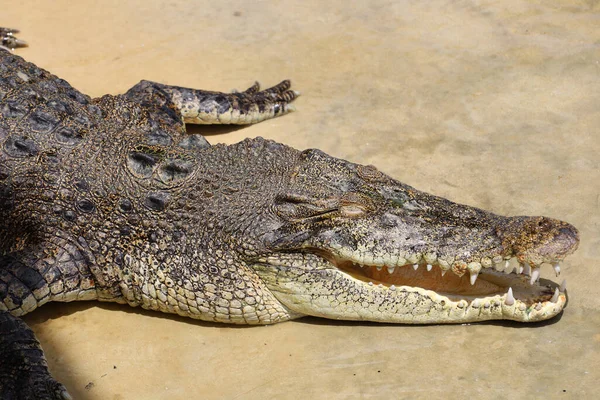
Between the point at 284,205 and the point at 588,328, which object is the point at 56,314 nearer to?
the point at 284,205

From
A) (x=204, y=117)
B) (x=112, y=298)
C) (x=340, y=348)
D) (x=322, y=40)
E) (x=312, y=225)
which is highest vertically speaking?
(x=322, y=40)

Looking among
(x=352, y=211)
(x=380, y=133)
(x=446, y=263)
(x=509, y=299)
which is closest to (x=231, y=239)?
(x=352, y=211)

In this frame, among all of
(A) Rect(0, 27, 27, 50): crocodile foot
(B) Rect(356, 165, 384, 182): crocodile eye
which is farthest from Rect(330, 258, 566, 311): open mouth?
(A) Rect(0, 27, 27, 50): crocodile foot

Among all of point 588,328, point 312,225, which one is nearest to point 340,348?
point 312,225

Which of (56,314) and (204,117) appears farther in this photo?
(204,117)

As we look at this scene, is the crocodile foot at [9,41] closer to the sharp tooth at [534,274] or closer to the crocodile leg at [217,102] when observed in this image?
the crocodile leg at [217,102]

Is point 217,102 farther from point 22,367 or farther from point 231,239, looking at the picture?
point 22,367
